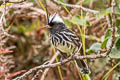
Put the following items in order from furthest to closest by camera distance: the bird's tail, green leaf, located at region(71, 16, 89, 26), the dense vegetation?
the dense vegetation < green leaf, located at region(71, 16, 89, 26) < the bird's tail

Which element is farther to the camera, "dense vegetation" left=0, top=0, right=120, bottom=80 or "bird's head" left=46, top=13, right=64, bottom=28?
"dense vegetation" left=0, top=0, right=120, bottom=80

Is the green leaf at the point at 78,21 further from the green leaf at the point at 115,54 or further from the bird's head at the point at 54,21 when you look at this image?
the green leaf at the point at 115,54

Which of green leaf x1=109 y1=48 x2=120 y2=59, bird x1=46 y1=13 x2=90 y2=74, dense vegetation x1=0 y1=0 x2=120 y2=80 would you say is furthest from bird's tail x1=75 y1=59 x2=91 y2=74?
dense vegetation x1=0 y1=0 x2=120 y2=80

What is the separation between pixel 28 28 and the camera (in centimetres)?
469

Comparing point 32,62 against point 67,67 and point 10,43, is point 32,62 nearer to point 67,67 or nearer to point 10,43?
point 10,43

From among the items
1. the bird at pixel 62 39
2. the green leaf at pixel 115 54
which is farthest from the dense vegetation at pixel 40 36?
the green leaf at pixel 115 54

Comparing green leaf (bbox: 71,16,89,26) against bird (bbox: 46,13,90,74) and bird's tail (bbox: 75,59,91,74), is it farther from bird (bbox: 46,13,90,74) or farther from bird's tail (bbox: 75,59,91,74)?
bird's tail (bbox: 75,59,91,74)

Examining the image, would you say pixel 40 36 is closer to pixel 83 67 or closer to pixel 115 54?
pixel 83 67

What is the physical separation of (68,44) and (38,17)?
153 cm

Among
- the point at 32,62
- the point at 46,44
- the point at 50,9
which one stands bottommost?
the point at 32,62

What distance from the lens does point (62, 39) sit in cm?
308

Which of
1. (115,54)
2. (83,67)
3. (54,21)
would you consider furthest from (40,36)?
(115,54)

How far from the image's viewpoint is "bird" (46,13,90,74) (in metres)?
3.04

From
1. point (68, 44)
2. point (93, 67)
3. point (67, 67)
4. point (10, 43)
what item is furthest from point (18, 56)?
point (68, 44)
